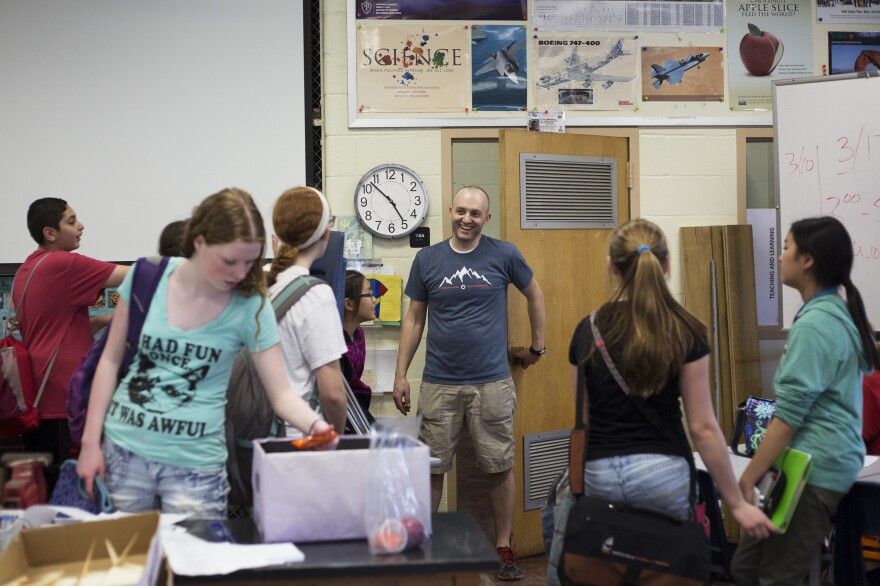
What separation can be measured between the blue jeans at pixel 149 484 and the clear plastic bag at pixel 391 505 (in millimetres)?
417

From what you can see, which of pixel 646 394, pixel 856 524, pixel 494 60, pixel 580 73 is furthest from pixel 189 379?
pixel 580 73

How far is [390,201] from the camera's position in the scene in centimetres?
411

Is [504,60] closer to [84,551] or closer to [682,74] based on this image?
[682,74]

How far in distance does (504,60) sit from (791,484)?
2.62m

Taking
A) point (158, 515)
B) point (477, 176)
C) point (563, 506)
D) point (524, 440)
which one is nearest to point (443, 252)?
point (477, 176)

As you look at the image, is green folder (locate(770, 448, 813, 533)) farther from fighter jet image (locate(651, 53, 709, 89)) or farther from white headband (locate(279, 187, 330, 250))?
fighter jet image (locate(651, 53, 709, 89))

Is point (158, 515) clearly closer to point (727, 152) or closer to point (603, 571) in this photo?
point (603, 571)

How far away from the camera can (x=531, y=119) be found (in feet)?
13.1

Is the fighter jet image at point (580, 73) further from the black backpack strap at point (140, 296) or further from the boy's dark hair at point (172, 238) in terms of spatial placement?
the black backpack strap at point (140, 296)

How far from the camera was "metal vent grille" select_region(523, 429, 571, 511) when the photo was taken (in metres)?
3.86

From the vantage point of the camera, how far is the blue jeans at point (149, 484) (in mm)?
1885

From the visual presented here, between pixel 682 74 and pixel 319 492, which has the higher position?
pixel 682 74

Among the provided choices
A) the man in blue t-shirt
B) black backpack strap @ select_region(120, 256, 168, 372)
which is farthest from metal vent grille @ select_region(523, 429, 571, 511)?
black backpack strap @ select_region(120, 256, 168, 372)

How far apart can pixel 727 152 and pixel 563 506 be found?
9.03 feet
